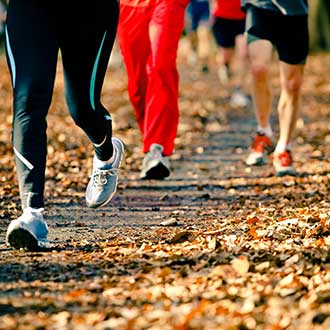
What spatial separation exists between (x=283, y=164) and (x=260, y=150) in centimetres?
87

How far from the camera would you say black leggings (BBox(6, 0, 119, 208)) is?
605 cm

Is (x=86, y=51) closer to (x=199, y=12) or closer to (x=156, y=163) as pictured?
(x=156, y=163)

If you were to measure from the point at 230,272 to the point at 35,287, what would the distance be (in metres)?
0.90

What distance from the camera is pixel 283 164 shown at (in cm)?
976

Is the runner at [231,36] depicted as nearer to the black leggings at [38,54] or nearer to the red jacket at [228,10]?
the red jacket at [228,10]

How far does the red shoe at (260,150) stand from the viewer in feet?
34.5

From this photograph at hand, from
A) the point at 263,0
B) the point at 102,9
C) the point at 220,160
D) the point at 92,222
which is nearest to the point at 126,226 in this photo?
the point at 92,222

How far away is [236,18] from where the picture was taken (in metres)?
12.9

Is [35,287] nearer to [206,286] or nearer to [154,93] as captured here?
[206,286]

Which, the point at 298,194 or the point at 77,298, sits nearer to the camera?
the point at 77,298

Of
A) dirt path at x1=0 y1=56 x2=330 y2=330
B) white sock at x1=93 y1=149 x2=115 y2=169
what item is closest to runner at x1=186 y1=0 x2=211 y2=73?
dirt path at x1=0 y1=56 x2=330 y2=330

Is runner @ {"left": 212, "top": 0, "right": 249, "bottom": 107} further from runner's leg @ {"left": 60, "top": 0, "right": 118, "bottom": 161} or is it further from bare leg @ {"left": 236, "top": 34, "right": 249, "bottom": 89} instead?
runner's leg @ {"left": 60, "top": 0, "right": 118, "bottom": 161}

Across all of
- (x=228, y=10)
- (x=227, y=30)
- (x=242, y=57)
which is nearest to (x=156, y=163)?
(x=228, y=10)

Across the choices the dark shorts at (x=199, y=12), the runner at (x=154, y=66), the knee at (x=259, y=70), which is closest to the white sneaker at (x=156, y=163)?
the runner at (x=154, y=66)
